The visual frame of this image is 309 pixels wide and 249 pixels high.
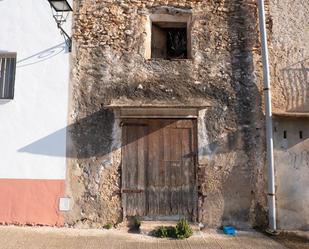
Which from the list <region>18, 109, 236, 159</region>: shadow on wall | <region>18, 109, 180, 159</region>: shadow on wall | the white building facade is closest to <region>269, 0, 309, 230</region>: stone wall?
<region>18, 109, 236, 159</region>: shadow on wall

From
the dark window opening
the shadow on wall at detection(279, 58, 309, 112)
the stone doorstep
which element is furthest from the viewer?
the dark window opening

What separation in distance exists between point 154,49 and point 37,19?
2.68 meters

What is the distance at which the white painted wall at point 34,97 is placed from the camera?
7.01 m

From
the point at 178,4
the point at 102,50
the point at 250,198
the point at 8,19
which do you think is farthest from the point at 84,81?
the point at 250,198

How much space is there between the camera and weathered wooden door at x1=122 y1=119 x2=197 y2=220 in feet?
22.5

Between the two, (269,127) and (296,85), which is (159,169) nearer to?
(269,127)

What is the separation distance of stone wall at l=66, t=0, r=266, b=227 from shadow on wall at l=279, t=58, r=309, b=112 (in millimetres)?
629

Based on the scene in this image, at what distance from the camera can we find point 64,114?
713 cm

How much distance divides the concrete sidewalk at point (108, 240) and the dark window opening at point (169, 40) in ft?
13.2

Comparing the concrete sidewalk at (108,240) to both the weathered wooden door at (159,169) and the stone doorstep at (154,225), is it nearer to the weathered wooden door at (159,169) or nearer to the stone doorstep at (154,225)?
the stone doorstep at (154,225)

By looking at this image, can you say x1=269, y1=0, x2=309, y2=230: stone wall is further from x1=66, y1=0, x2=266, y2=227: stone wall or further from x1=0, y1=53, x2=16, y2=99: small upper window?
x1=0, y1=53, x2=16, y2=99: small upper window

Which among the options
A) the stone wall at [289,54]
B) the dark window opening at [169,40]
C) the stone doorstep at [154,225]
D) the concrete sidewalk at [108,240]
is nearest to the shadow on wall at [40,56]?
the dark window opening at [169,40]

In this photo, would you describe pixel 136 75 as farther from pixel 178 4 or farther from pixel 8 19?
pixel 8 19

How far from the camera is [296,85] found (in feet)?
24.2
